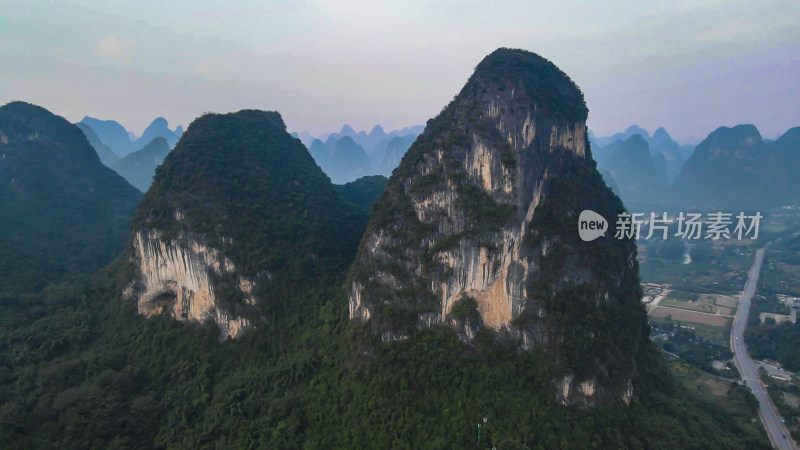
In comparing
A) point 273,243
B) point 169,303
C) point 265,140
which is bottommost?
point 169,303

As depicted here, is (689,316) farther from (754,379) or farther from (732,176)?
(732,176)

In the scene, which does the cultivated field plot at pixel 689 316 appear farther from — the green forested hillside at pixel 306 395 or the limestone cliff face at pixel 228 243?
the limestone cliff face at pixel 228 243

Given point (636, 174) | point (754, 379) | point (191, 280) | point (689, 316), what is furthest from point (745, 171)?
point (191, 280)

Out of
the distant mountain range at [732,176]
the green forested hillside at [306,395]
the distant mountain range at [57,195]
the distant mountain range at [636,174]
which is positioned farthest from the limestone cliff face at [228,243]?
the distant mountain range at [636,174]

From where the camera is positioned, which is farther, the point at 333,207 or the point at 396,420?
the point at 333,207

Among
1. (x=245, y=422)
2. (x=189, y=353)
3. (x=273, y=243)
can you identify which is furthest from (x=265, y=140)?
(x=245, y=422)

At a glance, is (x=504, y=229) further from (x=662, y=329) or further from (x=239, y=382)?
(x=662, y=329)

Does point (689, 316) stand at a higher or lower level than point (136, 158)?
lower
